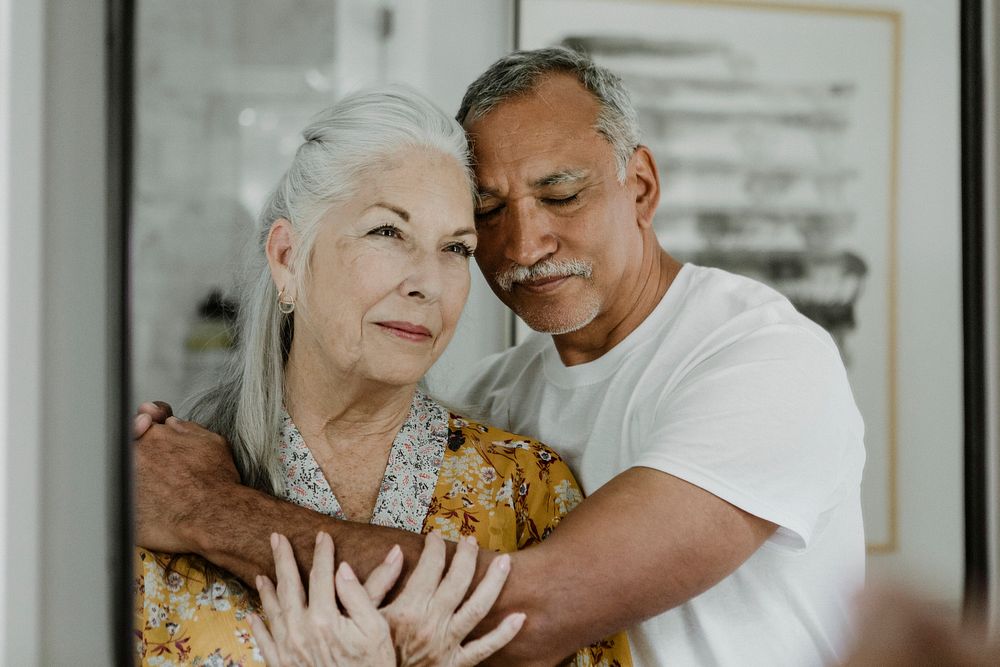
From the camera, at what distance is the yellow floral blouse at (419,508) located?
34.8 inches

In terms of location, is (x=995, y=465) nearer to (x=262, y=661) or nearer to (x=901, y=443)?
(x=262, y=661)

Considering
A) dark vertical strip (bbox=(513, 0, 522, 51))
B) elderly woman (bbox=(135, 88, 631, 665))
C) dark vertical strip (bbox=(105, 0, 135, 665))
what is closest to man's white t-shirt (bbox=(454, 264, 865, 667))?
elderly woman (bbox=(135, 88, 631, 665))

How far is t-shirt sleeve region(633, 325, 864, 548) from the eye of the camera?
34.8 inches

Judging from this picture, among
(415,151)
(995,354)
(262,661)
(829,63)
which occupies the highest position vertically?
(829,63)

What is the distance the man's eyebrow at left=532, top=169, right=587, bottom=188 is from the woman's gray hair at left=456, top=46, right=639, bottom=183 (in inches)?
3.1

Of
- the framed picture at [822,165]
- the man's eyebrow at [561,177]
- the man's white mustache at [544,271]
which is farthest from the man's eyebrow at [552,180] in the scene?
the framed picture at [822,165]

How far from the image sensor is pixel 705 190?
5.92 ft

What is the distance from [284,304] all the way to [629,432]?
484mm

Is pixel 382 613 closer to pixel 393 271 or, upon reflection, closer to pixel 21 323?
pixel 393 271

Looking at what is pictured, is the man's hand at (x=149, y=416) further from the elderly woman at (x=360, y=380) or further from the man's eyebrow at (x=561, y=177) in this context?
the man's eyebrow at (x=561, y=177)

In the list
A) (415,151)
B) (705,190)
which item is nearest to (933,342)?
(705,190)

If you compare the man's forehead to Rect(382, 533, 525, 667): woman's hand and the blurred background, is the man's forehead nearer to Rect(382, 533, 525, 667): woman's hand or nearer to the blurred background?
the blurred background

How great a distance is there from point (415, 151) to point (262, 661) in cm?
59

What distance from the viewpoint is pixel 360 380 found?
1.01 meters
